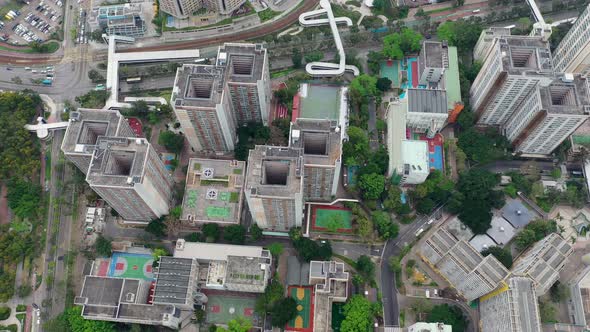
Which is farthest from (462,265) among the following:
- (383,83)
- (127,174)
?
(127,174)

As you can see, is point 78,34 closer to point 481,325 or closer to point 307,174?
point 307,174

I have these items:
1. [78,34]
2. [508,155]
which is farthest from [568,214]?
[78,34]

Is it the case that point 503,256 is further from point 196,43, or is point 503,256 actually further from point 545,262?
point 196,43

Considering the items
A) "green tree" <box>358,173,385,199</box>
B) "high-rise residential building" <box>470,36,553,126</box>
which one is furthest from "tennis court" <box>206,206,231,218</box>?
"high-rise residential building" <box>470,36,553,126</box>

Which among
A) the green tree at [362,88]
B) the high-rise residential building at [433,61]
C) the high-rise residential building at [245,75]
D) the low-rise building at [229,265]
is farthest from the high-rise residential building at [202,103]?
the high-rise residential building at [433,61]

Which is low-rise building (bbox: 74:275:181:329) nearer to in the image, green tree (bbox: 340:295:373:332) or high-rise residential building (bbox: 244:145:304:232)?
high-rise residential building (bbox: 244:145:304:232)

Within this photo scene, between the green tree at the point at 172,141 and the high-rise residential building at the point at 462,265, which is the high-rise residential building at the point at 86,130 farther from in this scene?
the high-rise residential building at the point at 462,265
